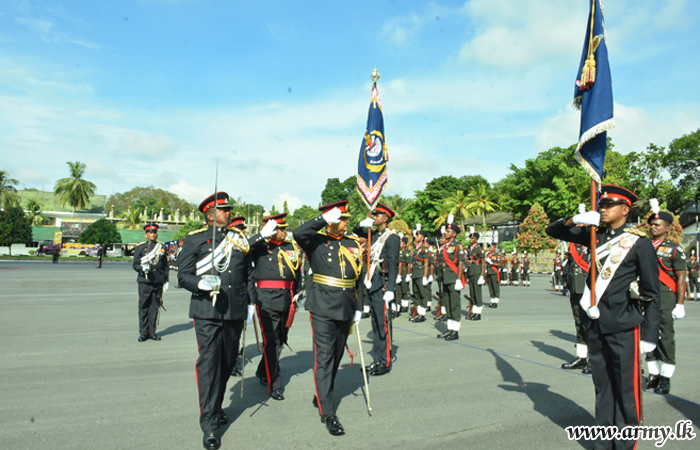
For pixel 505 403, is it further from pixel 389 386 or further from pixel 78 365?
pixel 78 365

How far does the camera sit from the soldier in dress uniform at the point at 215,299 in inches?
160

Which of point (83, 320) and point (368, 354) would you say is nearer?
point (368, 354)

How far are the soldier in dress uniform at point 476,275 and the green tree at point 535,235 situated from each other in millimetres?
28199

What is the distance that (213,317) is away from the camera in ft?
13.6

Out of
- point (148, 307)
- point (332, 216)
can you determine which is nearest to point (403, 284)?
point (148, 307)

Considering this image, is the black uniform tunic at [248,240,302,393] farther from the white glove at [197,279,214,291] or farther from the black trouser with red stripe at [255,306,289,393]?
the white glove at [197,279,214,291]

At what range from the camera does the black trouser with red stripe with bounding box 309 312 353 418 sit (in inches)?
172

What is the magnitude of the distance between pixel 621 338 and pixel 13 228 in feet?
213

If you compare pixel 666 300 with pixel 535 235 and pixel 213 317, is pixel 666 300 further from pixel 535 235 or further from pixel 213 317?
pixel 535 235

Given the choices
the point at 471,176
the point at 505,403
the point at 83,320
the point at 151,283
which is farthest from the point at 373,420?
the point at 471,176

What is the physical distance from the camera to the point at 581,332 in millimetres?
6676

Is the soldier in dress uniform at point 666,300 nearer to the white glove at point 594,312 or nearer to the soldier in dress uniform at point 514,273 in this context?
the white glove at point 594,312

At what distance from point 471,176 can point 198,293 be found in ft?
255

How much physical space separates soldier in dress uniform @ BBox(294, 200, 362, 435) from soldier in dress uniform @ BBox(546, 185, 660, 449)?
2.15 m
